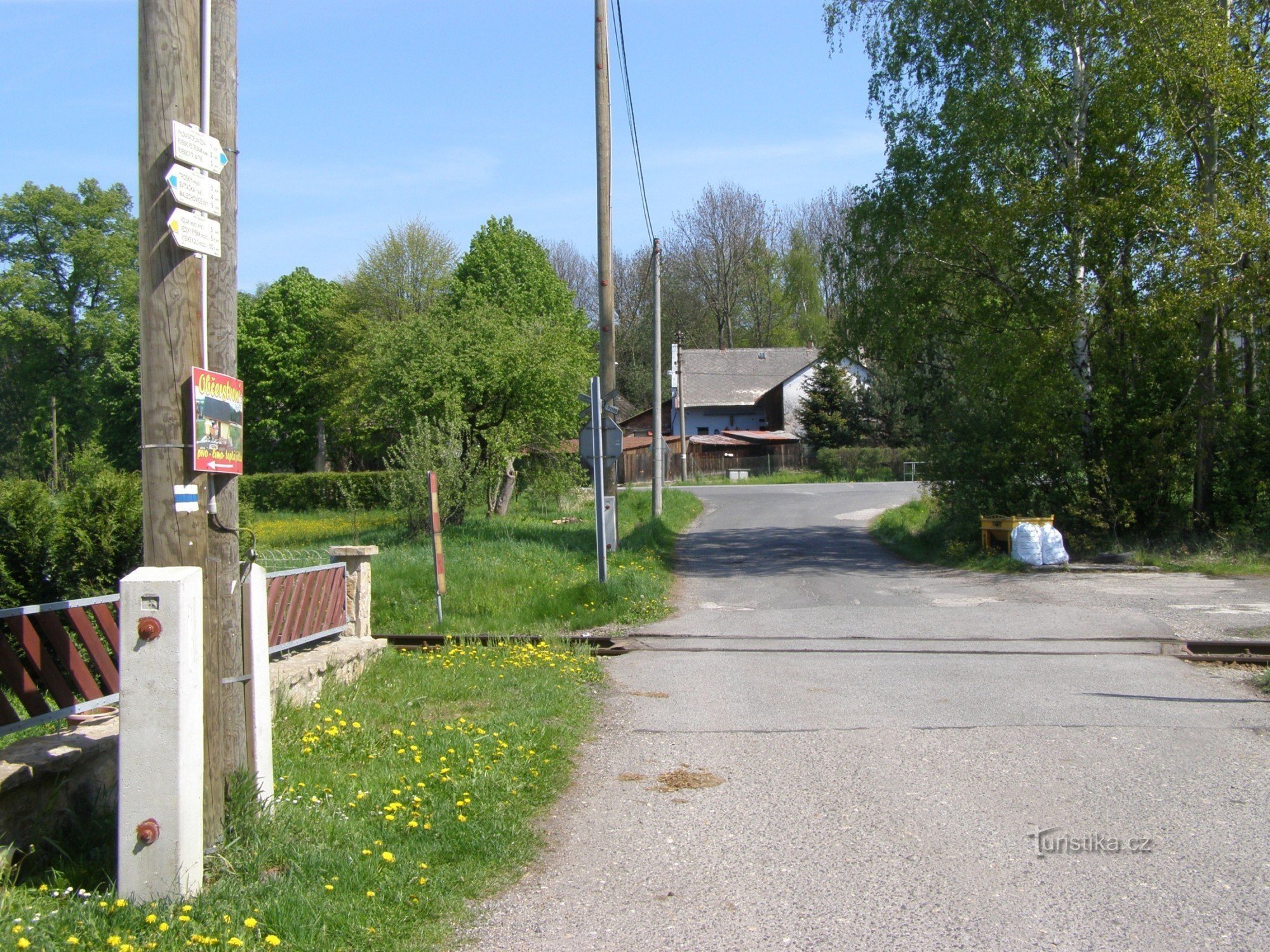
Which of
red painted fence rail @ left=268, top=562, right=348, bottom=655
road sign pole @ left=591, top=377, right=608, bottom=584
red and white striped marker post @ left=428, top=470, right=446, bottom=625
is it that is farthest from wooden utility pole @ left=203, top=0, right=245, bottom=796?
road sign pole @ left=591, top=377, right=608, bottom=584

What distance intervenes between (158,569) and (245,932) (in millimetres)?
1512

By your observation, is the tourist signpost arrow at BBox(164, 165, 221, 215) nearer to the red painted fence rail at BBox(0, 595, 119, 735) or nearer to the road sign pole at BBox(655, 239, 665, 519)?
the red painted fence rail at BBox(0, 595, 119, 735)

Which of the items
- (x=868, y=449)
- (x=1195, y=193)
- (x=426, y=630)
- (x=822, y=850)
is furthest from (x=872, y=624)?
(x=868, y=449)

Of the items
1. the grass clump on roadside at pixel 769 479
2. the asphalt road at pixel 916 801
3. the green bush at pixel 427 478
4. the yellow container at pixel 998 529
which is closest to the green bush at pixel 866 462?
the grass clump on roadside at pixel 769 479

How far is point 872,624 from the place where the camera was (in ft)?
42.6

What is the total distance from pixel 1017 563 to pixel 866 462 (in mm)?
37806

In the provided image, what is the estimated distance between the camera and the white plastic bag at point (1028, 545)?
59.7 feet

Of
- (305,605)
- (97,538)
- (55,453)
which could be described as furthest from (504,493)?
(55,453)

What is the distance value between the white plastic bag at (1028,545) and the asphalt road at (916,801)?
565 cm

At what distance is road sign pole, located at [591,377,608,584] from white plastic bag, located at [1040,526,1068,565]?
839cm

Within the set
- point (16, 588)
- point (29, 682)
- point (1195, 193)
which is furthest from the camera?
point (1195, 193)

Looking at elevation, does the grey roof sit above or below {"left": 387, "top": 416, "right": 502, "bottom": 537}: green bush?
above

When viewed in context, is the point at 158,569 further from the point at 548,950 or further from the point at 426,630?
the point at 426,630

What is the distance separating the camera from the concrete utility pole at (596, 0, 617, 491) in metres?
16.5
